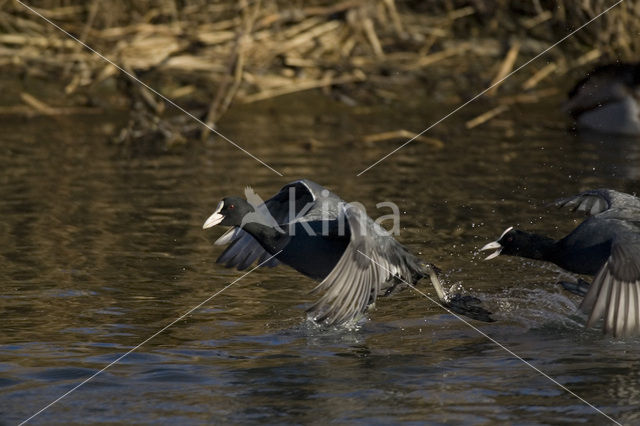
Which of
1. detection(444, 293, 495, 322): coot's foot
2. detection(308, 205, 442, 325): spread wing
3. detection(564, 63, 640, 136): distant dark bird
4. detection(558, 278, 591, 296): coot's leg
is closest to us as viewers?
detection(308, 205, 442, 325): spread wing

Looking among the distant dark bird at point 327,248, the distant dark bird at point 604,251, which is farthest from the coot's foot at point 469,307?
the distant dark bird at point 604,251

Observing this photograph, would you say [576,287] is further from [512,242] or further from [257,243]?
[257,243]

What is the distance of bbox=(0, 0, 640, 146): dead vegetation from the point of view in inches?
529

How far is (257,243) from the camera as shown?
7367 millimetres

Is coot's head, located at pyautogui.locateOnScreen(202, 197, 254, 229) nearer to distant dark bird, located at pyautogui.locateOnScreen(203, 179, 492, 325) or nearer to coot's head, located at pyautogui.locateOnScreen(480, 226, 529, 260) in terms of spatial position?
distant dark bird, located at pyautogui.locateOnScreen(203, 179, 492, 325)

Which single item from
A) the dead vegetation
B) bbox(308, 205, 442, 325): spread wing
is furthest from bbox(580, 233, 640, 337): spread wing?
the dead vegetation

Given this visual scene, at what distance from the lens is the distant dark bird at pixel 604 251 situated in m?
5.79

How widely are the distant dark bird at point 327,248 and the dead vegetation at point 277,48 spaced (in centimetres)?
538

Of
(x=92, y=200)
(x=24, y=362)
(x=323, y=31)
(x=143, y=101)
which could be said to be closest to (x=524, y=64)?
(x=323, y=31)

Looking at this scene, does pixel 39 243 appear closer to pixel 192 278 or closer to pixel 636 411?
pixel 192 278

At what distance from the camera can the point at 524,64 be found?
14.4 meters

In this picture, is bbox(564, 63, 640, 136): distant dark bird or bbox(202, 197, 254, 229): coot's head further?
bbox(564, 63, 640, 136): distant dark bird

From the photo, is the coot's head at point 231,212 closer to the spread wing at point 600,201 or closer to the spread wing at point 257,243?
the spread wing at point 257,243

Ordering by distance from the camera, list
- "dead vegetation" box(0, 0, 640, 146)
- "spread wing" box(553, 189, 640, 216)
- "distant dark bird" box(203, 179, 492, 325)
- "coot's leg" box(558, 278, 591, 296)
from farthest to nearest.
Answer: "dead vegetation" box(0, 0, 640, 146), "spread wing" box(553, 189, 640, 216), "coot's leg" box(558, 278, 591, 296), "distant dark bird" box(203, 179, 492, 325)
